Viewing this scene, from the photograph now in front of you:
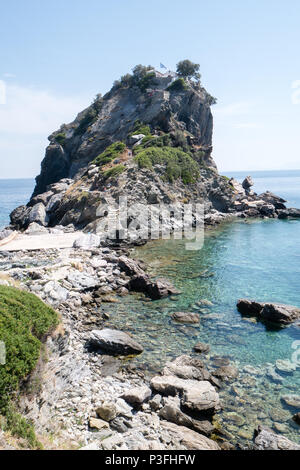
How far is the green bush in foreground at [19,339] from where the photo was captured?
817 cm

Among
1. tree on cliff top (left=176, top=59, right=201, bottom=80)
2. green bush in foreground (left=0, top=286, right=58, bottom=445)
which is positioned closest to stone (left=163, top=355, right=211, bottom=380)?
green bush in foreground (left=0, top=286, right=58, bottom=445)

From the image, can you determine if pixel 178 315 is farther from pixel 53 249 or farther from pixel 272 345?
pixel 53 249

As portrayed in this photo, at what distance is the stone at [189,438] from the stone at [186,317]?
8435 millimetres

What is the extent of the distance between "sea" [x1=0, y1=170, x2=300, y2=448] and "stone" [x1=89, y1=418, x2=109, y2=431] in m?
3.86

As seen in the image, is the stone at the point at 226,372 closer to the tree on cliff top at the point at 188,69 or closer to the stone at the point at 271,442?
the stone at the point at 271,442

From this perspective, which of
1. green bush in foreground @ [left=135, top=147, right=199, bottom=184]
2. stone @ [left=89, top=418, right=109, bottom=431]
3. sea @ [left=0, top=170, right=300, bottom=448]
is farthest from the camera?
green bush in foreground @ [left=135, top=147, right=199, bottom=184]

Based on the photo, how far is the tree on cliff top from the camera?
84.1 metres

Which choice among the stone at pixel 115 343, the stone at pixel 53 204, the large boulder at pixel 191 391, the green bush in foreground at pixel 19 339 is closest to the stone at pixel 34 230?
the stone at pixel 53 204

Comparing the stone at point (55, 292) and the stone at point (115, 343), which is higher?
the stone at point (55, 292)

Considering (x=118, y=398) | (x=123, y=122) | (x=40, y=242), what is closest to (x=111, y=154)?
(x=123, y=122)

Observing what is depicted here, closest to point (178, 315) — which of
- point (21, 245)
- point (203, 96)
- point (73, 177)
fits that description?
point (21, 245)

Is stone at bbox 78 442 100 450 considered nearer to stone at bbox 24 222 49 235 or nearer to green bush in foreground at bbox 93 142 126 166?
stone at bbox 24 222 49 235

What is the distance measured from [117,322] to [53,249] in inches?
668
